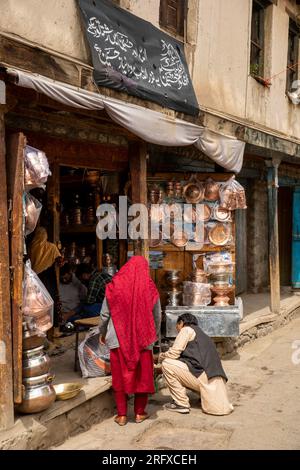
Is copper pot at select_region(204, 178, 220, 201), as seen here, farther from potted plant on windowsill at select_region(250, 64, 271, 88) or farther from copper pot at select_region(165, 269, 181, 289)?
potted plant on windowsill at select_region(250, 64, 271, 88)

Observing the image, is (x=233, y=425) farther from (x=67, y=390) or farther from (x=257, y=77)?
(x=257, y=77)

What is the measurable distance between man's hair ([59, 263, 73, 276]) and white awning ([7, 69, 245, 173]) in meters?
2.63

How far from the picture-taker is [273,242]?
10.3m

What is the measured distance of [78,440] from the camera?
195 inches

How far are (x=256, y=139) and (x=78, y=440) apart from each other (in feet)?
20.1

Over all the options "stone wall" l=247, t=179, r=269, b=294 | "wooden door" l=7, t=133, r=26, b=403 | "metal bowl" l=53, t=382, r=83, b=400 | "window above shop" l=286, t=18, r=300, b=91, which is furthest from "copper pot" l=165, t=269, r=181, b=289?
"window above shop" l=286, t=18, r=300, b=91

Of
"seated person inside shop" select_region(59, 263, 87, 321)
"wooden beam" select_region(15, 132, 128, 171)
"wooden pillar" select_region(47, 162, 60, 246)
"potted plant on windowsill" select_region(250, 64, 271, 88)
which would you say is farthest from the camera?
"potted plant on windowsill" select_region(250, 64, 271, 88)

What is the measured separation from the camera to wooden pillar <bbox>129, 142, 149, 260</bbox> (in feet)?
21.8

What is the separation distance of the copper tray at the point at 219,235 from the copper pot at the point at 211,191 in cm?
43

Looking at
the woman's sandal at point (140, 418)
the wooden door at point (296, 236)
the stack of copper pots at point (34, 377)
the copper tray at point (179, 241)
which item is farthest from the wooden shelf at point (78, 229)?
the wooden door at point (296, 236)

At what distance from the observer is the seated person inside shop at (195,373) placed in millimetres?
5824

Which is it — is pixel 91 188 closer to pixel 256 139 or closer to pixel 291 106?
pixel 256 139

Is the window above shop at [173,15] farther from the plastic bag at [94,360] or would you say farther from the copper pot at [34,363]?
the copper pot at [34,363]

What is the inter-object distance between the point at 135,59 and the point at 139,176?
Answer: 4.58 feet
